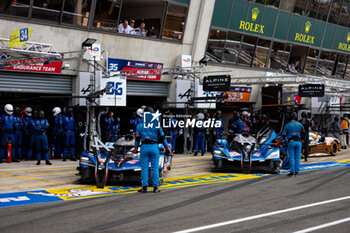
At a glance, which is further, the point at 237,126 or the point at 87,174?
the point at 237,126

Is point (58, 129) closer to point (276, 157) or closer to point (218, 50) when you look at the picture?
point (276, 157)

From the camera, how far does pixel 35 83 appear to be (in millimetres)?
17828

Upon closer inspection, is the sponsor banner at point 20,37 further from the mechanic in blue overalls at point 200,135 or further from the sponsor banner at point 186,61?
the sponsor banner at point 186,61

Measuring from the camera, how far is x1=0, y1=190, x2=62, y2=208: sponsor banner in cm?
881

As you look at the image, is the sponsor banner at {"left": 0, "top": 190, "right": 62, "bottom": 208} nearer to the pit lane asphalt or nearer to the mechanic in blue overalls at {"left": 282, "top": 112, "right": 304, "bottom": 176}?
the pit lane asphalt


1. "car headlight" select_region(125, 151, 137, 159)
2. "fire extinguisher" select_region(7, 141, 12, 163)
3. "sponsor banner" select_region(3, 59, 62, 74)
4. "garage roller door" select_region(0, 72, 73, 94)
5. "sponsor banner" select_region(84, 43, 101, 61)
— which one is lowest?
"fire extinguisher" select_region(7, 141, 12, 163)

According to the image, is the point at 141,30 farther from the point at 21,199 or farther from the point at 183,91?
the point at 21,199

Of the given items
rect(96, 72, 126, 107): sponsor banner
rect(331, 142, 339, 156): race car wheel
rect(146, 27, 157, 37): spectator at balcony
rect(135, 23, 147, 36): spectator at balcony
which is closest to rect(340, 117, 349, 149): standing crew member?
rect(331, 142, 339, 156): race car wheel

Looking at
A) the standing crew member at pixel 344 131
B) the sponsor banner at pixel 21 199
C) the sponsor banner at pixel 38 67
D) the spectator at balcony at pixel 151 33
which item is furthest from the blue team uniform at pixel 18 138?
the standing crew member at pixel 344 131

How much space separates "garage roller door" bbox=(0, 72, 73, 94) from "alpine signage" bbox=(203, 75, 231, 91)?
5674 millimetres

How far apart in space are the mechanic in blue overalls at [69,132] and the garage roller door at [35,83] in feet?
6.32

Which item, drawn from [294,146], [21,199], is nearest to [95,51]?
[294,146]

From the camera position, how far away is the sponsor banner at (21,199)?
347 inches

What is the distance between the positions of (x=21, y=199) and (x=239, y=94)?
18171 mm
